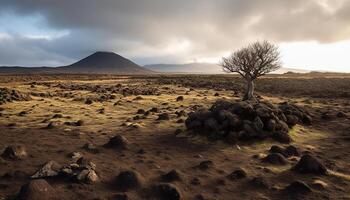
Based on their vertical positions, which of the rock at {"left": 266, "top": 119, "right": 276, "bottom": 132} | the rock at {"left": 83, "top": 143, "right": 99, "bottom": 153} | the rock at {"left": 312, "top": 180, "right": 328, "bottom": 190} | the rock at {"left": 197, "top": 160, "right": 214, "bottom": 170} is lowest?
the rock at {"left": 312, "top": 180, "right": 328, "bottom": 190}

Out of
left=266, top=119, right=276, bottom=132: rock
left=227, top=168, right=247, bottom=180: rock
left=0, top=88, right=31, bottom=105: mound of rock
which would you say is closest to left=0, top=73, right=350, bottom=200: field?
left=227, top=168, right=247, bottom=180: rock

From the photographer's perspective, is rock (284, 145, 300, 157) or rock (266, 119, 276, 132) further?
rock (266, 119, 276, 132)


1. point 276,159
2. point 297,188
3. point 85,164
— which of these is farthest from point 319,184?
point 85,164

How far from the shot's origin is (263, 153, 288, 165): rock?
1680 cm

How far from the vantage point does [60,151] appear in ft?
57.5

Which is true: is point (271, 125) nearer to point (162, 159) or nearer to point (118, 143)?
point (162, 159)

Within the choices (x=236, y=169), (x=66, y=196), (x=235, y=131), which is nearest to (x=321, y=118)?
(x=235, y=131)

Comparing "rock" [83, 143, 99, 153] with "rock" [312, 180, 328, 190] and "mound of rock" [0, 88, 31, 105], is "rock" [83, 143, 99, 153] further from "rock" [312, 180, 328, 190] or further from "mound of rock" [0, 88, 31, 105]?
"mound of rock" [0, 88, 31, 105]

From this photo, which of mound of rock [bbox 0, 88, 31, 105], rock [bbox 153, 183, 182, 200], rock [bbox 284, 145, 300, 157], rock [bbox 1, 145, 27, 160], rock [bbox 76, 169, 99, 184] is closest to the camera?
rock [bbox 153, 183, 182, 200]

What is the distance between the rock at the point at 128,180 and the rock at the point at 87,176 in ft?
2.81

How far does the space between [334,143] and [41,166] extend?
16387 millimetres

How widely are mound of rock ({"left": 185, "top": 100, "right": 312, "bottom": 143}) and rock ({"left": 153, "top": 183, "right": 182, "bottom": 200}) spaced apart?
779cm

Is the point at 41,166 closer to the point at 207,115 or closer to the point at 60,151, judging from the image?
the point at 60,151

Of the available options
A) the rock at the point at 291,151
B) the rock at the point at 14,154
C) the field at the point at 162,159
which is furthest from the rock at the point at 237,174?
the rock at the point at 14,154
